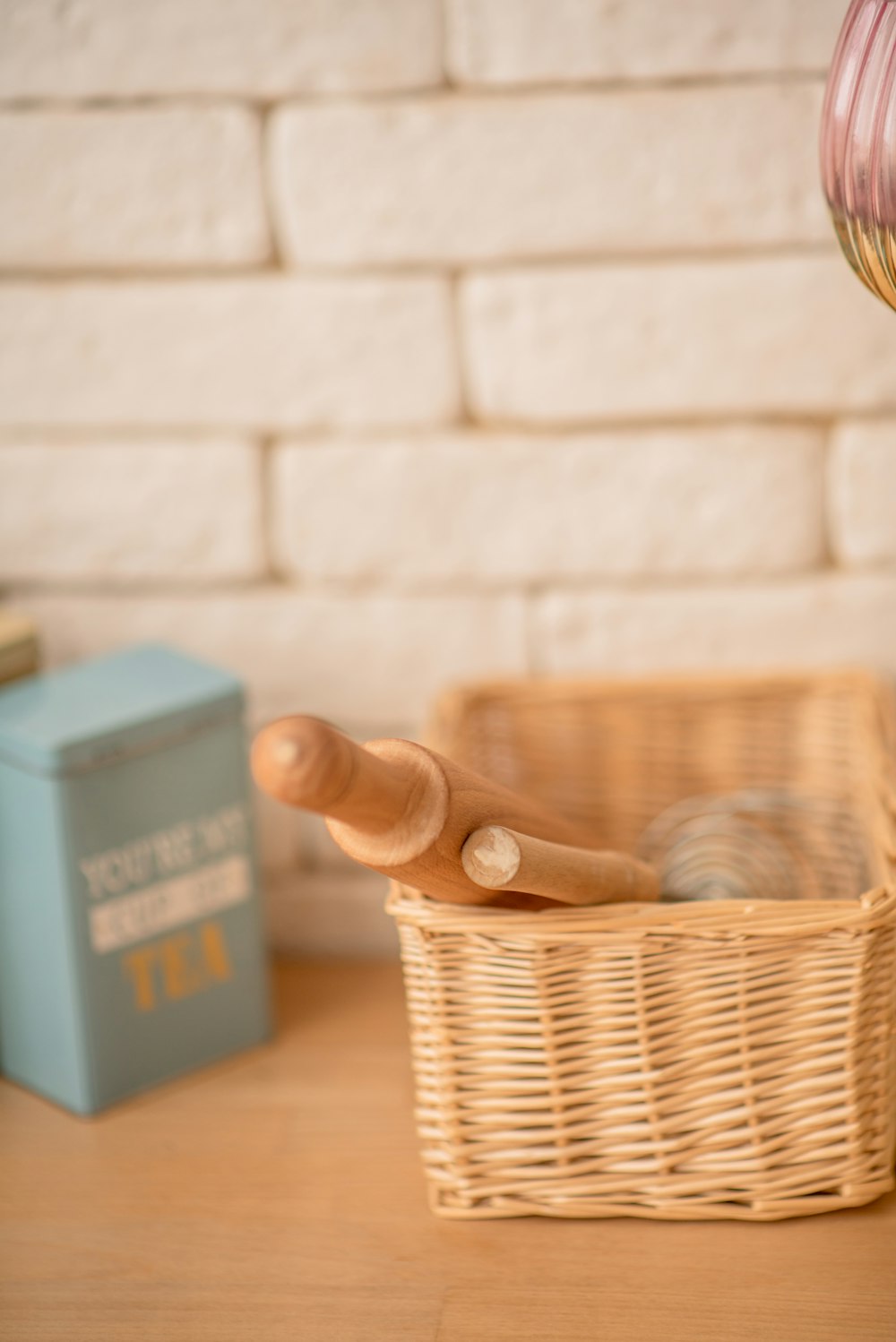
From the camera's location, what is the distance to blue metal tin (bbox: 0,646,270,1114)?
75 cm

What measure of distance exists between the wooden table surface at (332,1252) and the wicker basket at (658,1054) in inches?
0.8

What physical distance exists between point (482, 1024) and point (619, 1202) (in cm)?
11

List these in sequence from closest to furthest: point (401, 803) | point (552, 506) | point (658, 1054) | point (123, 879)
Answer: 1. point (401, 803)
2. point (658, 1054)
3. point (123, 879)
4. point (552, 506)

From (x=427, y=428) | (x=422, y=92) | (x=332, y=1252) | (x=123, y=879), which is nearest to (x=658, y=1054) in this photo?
(x=332, y=1252)

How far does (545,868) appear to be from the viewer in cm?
59

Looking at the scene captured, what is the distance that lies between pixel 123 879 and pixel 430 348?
362 millimetres

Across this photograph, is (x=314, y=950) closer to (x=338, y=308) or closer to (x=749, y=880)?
(x=749, y=880)

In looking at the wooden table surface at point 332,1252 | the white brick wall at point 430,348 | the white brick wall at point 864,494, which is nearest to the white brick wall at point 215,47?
the white brick wall at point 430,348

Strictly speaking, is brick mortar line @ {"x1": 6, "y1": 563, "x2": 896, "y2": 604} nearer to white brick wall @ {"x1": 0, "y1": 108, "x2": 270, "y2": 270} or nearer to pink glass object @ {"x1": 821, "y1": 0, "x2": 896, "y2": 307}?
white brick wall @ {"x1": 0, "y1": 108, "x2": 270, "y2": 270}

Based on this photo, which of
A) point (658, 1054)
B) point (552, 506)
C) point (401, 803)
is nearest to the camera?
point (401, 803)

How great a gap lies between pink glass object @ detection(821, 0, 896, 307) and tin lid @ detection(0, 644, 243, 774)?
41 cm

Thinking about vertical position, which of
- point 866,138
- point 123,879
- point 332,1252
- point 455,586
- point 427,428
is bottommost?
point 332,1252

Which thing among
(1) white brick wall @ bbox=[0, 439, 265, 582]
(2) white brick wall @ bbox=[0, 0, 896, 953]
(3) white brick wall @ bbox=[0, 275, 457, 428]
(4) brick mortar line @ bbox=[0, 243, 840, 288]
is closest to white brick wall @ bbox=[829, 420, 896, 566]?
(2) white brick wall @ bbox=[0, 0, 896, 953]

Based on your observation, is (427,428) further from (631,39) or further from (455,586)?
(631,39)
